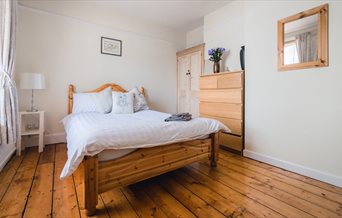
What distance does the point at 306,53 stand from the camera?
191 centimetres

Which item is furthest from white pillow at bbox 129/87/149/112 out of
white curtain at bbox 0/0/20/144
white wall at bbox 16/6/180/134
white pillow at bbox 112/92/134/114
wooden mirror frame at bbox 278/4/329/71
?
wooden mirror frame at bbox 278/4/329/71

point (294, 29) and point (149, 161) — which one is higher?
point (294, 29)

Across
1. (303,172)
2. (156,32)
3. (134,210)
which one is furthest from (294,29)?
(156,32)

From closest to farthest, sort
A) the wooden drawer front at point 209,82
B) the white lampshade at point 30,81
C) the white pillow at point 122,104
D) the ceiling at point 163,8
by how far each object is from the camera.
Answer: the white lampshade at point 30,81 < the white pillow at point 122,104 < the wooden drawer front at point 209,82 < the ceiling at point 163,8

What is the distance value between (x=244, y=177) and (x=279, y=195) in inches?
15.1

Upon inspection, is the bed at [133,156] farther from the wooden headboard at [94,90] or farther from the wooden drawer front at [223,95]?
the wooden headboard at [94,90]

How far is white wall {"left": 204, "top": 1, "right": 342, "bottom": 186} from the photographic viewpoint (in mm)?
1727

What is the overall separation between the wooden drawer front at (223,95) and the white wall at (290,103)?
5.5 inches

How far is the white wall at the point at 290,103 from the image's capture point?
1727mm

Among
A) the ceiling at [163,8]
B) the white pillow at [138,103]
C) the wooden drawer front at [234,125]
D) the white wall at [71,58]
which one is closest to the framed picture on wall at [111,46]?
the white wall at [71,58]

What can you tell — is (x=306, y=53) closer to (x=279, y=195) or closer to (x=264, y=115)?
(x=264, y=115)

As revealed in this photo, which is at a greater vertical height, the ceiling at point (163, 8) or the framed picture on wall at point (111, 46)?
the ceiling at point (163, 8)

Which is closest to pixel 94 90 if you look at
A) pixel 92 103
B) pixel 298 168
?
pixel 92 103

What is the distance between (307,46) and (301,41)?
3.8 inches
